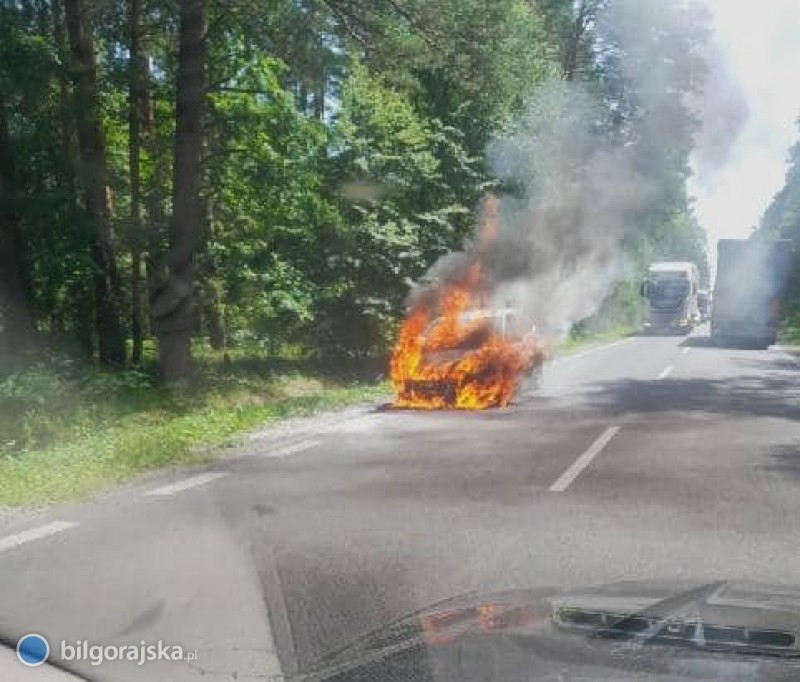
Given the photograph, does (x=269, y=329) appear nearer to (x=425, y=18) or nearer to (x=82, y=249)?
(x=82, y=249)

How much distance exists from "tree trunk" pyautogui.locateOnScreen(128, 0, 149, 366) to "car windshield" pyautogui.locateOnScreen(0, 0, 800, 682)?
0.14 metres

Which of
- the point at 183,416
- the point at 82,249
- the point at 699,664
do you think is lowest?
the point at 183,416

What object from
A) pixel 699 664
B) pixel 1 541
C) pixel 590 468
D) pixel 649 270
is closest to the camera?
pixel 699 664

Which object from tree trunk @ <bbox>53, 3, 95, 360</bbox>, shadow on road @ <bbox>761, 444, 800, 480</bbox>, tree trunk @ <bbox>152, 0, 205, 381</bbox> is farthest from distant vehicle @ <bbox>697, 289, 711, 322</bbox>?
shadow on road @ <bbox>761, 444, 800, 480</bbox>

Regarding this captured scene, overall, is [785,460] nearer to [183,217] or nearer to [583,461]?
[583,461]

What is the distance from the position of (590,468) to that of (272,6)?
31.5ft

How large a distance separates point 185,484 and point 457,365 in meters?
6.72

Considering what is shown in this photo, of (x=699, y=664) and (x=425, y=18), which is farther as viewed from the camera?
(x=425, y=18)

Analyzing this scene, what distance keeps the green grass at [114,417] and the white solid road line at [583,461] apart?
13.2 ft

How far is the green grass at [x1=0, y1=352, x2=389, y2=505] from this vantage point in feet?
28.4

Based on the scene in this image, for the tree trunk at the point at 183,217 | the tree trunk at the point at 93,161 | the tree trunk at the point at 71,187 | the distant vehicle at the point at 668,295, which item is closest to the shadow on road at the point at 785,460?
the tree trunk at the point at 183,217

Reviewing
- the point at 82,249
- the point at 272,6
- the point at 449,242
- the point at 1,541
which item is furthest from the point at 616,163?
the point at 1,541

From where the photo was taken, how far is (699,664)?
2.32m

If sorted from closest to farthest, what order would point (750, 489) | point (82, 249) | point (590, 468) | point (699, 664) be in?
point (699, 664) → point (750, 489) → point (590, 468) → point (82, 249)
